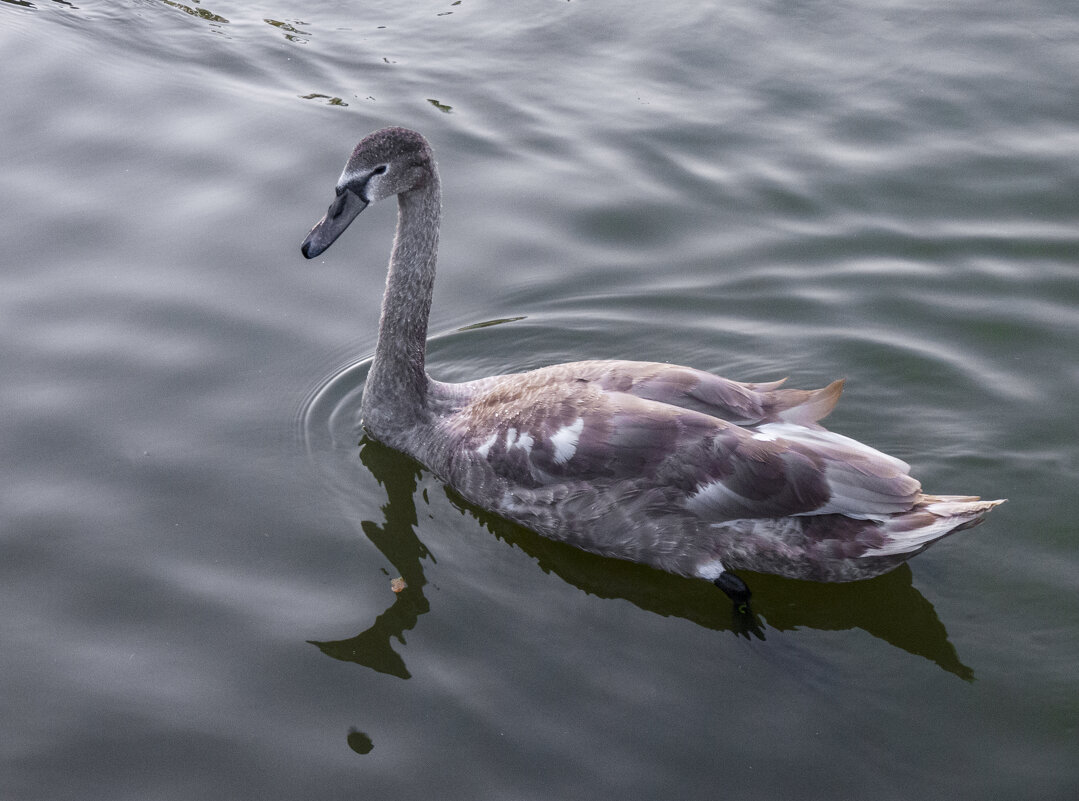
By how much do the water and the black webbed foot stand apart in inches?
4.5

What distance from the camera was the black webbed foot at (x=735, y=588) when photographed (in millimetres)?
5414

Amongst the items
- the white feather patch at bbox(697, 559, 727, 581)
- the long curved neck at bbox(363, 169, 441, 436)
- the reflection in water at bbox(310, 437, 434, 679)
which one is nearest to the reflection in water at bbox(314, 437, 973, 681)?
the reflection in water at bbox(310, 437, 434, 679)

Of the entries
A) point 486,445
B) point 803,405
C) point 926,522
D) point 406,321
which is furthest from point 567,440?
point 926,522

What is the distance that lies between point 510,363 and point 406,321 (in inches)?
43.2

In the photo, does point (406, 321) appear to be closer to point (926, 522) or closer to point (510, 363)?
point (510, 363)

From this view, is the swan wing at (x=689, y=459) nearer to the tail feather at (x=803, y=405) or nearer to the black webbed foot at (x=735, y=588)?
the tail feather at (x=803, y=405)

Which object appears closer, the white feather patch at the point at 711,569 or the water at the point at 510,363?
the water at the point at 510,363

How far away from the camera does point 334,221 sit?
239 inches

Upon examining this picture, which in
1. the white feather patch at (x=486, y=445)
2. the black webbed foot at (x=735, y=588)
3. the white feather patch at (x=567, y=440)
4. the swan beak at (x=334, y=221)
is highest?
the swan beak at (x=334, y=221)

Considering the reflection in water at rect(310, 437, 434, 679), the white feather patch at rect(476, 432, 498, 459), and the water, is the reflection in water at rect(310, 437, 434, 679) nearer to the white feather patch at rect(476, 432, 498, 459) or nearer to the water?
the water

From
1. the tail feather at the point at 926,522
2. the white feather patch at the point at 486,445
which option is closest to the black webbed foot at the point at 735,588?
the tail feather at the point at 926,522

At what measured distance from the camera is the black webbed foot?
5.41 m

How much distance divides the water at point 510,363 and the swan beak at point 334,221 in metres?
1.20

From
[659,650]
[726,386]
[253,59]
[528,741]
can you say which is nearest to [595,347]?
[726,386]
